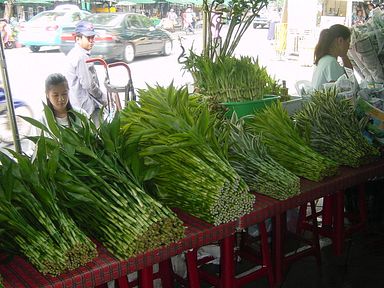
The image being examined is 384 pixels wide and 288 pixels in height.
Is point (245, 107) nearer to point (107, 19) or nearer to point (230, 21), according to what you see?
point (230, 21)

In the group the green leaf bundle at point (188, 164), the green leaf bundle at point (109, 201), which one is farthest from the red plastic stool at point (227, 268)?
the green leaf bundle at point (109, 201)

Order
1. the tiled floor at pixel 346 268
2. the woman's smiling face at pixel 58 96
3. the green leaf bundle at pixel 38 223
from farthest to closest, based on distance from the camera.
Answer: the woman's smiling face at pixel 58 96 < the tiled floor at pixel 346 268 < the green leaf bundle at pixel 38 223

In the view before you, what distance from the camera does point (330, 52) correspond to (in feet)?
12.6

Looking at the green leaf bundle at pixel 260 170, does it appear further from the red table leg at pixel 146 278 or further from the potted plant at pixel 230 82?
the red table leg at pixel 146 278

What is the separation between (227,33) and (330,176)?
1.11 meters

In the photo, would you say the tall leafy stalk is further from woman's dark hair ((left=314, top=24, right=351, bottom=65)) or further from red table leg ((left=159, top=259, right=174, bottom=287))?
red table leg ((left=159, top=259, right=174, bottom=287))

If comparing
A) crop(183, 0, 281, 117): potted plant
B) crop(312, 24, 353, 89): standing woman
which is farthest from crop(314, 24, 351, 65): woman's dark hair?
crop(183, 0, 281, 117): potted plant

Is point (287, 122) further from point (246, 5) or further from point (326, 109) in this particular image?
point (246, 5)

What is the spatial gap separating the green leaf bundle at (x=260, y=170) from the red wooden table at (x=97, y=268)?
1.37 ft

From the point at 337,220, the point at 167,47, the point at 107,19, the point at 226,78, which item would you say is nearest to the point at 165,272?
the point at 226,78

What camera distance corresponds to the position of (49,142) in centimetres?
180

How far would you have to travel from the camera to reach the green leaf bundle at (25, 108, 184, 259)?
162cm

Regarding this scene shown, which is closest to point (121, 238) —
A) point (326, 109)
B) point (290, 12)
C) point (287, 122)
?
point (287, 122)

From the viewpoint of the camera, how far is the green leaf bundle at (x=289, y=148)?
2.36 m
